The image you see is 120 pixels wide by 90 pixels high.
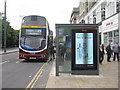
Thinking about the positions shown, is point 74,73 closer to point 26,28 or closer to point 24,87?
point 24,87

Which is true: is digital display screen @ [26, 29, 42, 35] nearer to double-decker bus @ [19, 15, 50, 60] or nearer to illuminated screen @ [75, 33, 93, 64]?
double-decker bus @ [19, 15, 50, 60]

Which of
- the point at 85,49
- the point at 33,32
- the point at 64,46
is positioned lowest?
the point at 85,49

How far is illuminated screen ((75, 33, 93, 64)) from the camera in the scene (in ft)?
32.7

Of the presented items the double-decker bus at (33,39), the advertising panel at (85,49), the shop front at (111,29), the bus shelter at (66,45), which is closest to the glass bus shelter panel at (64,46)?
the bus shelter at (66,45)

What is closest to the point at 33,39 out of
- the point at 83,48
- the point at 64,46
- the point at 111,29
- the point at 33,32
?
the point at 33,32

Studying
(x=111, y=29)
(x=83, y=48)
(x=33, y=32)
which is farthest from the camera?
(x=111, y=29)

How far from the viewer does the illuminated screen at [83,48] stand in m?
9.97

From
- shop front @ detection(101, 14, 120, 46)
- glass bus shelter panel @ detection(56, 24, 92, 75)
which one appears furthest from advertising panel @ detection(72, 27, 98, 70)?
shop front @ detection(101, 14, 120, 46)

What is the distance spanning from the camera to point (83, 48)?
10055 mm

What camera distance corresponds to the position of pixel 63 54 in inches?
396

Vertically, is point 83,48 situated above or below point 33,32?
below

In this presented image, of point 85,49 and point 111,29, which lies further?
point 111,29

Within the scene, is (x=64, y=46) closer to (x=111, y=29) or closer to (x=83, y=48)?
(x=83, y=48)

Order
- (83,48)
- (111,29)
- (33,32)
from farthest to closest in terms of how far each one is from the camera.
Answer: (111,29) < (33,32) < (83,48)
